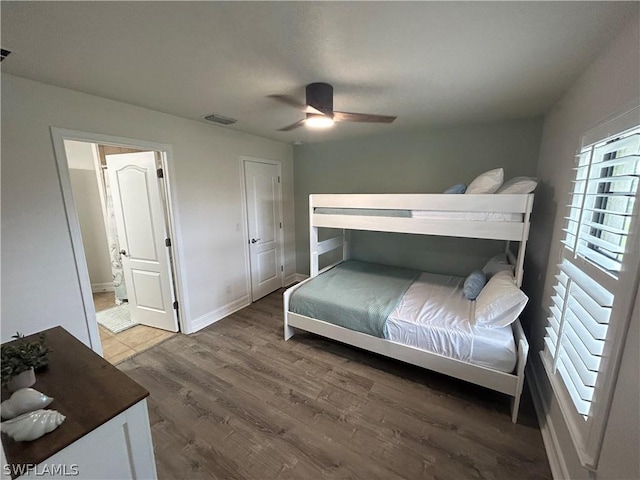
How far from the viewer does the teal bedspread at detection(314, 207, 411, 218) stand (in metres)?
2.52

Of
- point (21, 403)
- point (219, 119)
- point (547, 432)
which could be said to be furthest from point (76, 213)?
point (547, 432)

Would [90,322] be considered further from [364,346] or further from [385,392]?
[385,392]

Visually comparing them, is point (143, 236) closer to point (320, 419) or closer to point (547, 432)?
point (320, 419)

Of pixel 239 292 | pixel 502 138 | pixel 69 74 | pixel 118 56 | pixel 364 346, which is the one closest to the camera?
pixel 118 56

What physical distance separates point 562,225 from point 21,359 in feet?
10.3

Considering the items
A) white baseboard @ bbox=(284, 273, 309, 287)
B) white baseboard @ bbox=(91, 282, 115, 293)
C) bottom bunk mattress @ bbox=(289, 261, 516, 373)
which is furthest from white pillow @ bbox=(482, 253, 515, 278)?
white baseboard @ bbox=(91, 282, 115, 293)

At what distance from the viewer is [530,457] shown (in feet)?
5.30

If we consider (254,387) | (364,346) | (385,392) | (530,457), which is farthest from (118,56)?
(530,457)

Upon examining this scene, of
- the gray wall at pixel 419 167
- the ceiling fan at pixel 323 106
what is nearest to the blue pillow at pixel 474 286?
→ the gray wall at pixel 419 167

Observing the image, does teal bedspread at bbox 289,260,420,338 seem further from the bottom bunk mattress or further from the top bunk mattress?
the top bunk mattress

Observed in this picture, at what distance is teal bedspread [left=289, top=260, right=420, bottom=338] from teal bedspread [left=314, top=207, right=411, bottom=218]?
0.80 metres

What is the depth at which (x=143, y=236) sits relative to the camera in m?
2.95

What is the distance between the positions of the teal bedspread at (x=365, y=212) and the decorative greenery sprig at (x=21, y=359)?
232 cm

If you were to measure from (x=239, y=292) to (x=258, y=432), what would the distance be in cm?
208
